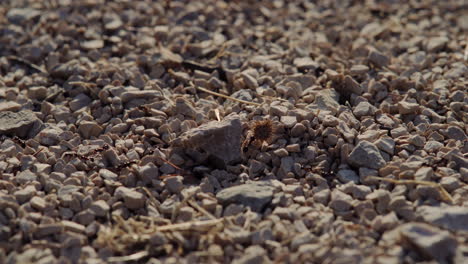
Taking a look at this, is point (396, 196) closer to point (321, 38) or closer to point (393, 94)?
point (393, 94)

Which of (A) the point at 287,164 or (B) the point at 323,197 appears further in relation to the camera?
(A) the point at 287,164

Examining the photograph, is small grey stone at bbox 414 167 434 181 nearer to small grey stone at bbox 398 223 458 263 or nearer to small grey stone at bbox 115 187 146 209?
Result: small grey stone at bbox 398 223 458 263

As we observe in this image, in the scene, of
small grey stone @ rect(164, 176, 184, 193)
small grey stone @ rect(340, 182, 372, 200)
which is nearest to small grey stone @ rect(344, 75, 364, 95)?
small grey stone @ rect(340, 182, 372, 200)

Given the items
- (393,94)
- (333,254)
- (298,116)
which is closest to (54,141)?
(298,116)

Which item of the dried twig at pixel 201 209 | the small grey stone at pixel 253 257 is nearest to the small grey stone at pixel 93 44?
the dried twig at pixel 201 209

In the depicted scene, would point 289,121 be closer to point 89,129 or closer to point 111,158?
point 111,158

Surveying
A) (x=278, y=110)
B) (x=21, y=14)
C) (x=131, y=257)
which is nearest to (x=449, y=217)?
(x=278, y=110)

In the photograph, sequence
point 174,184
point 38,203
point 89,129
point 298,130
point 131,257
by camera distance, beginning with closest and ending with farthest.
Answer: point 131,257
point 38,203
point 174,184
point 298,130
point 89,129
